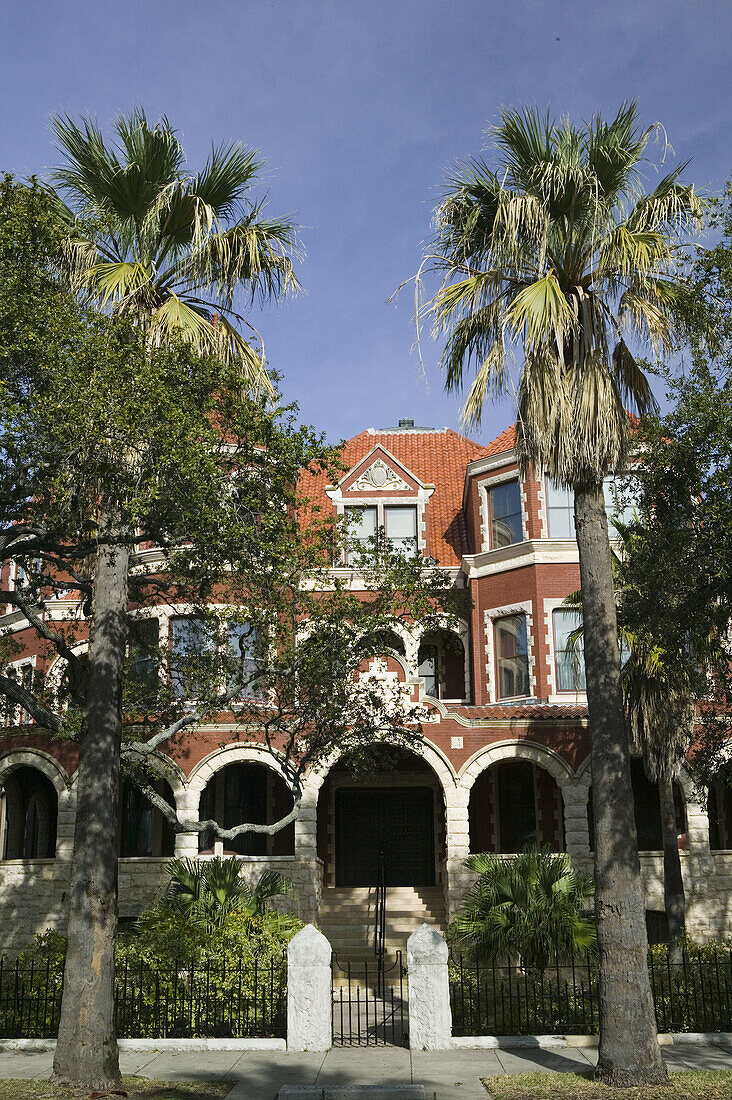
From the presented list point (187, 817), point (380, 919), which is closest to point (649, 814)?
point (380, 919)

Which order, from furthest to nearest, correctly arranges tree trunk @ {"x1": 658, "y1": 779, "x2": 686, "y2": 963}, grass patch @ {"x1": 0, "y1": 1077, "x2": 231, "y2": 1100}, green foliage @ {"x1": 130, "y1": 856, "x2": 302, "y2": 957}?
1. tree trunk @ {"x1": 658, "y1": 779, "x2": 686, "y2": 963}
2. green foliage @ {"x1": 130, "y1": 856, "x2": 302, "y2": 957}
3. grass patch @ {"x1": 0, "y1": 1077, "x2": 231, "y2": 1100}

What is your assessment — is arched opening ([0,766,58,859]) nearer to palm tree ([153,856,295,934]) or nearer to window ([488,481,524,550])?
palm tree ([153,856,295,934])

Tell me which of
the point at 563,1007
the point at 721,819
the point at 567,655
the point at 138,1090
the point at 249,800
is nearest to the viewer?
the point at 138,1090

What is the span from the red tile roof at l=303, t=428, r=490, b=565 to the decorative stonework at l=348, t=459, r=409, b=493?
1.93 feet

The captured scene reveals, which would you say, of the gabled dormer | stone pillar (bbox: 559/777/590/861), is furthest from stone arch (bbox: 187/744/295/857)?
the gabled dormer

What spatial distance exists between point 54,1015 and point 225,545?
769cm

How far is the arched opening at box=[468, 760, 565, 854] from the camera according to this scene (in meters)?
27.5

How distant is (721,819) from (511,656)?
6.92 m

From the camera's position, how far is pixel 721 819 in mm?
27703

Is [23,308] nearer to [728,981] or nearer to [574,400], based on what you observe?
[574,400]

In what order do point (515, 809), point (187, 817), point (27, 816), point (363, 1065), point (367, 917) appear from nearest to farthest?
point (363, 1065) < point (187, 817) < point (367, 917) < point (515, 809) < point (27, 816)

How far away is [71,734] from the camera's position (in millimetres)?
17203

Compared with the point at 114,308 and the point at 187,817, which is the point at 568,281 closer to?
the point at 114,308

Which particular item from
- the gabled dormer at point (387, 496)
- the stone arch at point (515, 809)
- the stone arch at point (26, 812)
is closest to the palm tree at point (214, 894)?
the stone arch at point (26, 812)
